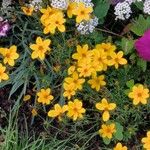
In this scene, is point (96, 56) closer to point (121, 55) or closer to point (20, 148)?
point (121, 55)

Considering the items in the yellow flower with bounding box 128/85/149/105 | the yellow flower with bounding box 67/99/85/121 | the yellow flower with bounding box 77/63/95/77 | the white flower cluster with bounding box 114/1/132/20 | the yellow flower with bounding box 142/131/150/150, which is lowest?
the yellow flower with bounding box 142/131/150/150

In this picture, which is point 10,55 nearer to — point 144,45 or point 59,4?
point 59,4

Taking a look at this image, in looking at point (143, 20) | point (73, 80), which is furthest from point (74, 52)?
point (143, 20)

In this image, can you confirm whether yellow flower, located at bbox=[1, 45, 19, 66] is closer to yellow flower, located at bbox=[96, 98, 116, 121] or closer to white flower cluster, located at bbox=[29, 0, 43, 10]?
white flower cluster, located at bbox=[29, 0, 43, 10]

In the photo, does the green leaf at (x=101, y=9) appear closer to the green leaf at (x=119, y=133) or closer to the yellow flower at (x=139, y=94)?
the yellow flower at (x=139, y=94)

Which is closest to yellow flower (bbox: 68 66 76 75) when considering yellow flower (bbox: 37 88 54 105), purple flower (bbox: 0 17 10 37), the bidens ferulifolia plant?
the bidens ferulifolia plant

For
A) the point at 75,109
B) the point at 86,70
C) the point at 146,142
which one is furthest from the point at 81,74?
the point at 146,142
